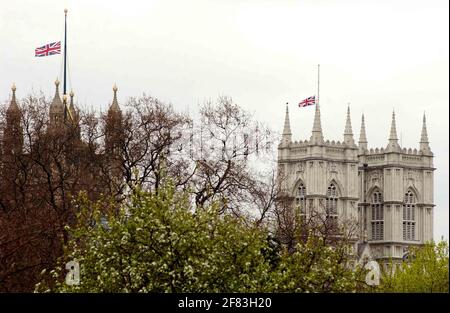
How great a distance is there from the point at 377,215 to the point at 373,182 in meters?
3.56

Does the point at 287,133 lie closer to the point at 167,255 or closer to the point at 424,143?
the point at 424,143

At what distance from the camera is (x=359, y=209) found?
183500 mm

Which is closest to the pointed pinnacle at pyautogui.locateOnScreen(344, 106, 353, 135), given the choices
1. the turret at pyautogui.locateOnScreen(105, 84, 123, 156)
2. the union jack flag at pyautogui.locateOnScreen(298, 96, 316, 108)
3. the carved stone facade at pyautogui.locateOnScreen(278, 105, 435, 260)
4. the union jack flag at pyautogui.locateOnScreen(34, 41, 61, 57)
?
the carved stone facade at pyautogui.locateOnScreen(278, 105, 435, 260)

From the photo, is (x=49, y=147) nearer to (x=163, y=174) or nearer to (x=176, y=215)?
(x=163, y=174)

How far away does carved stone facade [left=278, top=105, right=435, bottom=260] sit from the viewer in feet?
584

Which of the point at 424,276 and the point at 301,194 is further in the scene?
the point at 301,194

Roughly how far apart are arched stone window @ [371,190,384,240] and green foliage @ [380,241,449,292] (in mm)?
91490

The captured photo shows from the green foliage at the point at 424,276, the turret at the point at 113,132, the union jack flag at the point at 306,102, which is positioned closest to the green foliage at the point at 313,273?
the green foliage at the point at 424,276

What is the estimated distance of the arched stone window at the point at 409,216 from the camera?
18412 centimetres

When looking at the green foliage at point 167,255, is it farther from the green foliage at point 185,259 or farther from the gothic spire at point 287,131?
the gothic spire at point 287,131

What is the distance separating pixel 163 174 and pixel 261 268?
27.2 ft

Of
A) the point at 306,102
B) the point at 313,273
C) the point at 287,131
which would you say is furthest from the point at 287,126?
the point at 313,273

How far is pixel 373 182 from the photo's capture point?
185 metres
